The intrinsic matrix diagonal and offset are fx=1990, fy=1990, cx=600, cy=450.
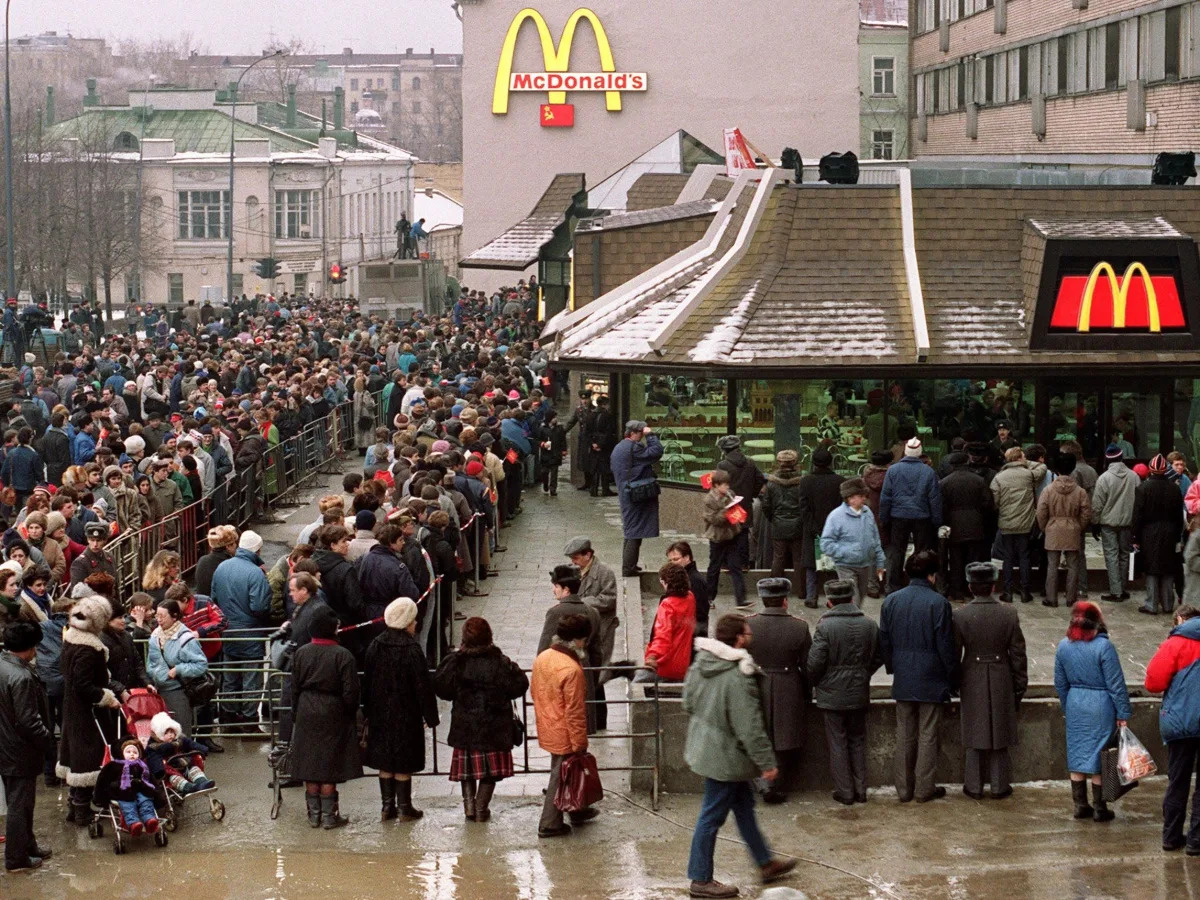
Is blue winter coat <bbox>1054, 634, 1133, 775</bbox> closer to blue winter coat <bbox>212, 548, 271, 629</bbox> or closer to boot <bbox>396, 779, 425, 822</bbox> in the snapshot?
boot <bbox>396, 779, 425, 822</bbox>

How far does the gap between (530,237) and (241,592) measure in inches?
1135

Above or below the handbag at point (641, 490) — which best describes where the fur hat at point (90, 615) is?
below

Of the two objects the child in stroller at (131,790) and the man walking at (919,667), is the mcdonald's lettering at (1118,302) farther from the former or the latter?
the child in stroller at (131,790)

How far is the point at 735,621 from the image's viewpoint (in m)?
11.3

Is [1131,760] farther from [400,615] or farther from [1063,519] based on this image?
[1063,519]

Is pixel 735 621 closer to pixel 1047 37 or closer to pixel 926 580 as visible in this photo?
pixel 926 580

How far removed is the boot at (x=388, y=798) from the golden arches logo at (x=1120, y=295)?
1177 cm

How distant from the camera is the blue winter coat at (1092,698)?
12.6 metres

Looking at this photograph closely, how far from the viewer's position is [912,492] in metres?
17.7

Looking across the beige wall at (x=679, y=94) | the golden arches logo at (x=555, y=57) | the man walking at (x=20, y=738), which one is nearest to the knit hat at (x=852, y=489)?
the man walking at (x=20, y=738)

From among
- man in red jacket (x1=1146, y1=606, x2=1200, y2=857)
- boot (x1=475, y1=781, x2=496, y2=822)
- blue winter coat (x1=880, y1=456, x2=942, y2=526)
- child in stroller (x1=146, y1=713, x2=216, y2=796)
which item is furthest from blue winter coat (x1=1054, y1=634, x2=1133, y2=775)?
child in stroller (x1=146, y1=713, x2=216, y2=796)

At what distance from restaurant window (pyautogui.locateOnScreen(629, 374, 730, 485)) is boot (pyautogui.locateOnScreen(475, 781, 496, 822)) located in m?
10.7

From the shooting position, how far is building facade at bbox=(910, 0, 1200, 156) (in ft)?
134

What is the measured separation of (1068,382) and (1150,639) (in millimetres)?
6338
